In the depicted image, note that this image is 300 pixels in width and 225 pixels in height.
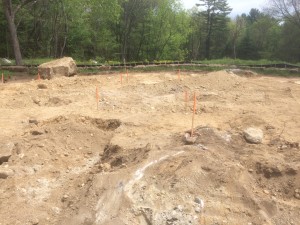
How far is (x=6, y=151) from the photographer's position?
6.77 m

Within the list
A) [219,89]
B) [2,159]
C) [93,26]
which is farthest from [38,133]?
[93,26]

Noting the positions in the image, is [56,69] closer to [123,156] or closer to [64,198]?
[123,156]

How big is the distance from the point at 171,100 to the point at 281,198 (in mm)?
6227

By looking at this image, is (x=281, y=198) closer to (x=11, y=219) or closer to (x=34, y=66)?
(x=11, y=219)

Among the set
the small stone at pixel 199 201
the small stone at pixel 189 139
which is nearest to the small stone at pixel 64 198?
the small stone at pixel 199 201

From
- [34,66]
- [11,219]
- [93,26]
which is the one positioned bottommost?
[11,219]

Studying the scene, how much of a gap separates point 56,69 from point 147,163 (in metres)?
9.96

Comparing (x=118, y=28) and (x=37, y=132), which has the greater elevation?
(x=118, y=28)

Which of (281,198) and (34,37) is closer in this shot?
(281,198)

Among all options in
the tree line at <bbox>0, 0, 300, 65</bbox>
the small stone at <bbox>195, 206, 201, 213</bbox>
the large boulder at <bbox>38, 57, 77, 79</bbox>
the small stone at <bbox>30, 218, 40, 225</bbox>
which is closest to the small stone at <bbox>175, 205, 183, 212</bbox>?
the small stone at <bbox>195, 206, 201, 213</bbox>

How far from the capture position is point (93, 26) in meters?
29.2

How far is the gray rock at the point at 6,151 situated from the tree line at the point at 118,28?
55.7 ft

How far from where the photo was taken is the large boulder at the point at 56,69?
14311 mm

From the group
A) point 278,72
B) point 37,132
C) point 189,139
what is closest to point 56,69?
point 37,132
